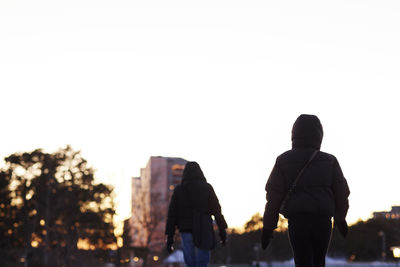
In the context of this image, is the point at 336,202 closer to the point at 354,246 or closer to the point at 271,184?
the point at 271,184

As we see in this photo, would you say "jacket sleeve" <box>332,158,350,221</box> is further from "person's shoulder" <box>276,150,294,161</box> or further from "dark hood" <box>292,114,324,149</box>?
"person's shoulder" <box>276,150,294,161</box>

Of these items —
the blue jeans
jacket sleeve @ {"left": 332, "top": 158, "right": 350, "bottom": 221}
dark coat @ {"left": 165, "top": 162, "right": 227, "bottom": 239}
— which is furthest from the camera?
dark coat @ {"left": 165, "top": 162, "right": 227, "bottom": 239}

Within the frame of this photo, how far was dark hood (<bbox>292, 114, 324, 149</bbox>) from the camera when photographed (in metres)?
6.11

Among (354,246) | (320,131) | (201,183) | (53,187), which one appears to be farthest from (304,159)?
(354,246)

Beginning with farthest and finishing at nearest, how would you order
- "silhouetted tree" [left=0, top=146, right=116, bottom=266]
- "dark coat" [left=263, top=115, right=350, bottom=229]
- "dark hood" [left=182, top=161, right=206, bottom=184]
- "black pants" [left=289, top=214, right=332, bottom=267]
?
"silhouetted tree" [left=0, top=146, right=116, bottom=266] → "dark hood" [left=182, top=161, right=206, bottom=184] → "dark coat" [left=263, top=115, right=350, bottom=229] → "black pants" [left=289, top=214, right=332, bottom=267]

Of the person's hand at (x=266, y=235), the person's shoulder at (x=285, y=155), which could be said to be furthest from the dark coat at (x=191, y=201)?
the person's shoulder at (x=285, y=155)

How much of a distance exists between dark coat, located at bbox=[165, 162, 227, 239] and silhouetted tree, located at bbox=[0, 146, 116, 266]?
4904cm

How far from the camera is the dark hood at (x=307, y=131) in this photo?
6.11 m

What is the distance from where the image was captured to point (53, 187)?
2452 inches

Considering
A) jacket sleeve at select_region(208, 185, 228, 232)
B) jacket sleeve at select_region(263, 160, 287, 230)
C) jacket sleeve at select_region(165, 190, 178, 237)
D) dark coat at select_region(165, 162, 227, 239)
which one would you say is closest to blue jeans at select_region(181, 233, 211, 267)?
dark coat at select_region(165, 162, 227, 239)

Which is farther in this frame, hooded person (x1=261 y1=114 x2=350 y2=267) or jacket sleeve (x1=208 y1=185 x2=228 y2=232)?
jacket sleeve (x1=208 y1=185 x2=228 y2=232)

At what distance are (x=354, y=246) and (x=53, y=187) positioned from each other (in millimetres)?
65410

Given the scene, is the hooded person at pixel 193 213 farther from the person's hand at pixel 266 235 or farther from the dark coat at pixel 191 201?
the person's hand at pixel 266 235

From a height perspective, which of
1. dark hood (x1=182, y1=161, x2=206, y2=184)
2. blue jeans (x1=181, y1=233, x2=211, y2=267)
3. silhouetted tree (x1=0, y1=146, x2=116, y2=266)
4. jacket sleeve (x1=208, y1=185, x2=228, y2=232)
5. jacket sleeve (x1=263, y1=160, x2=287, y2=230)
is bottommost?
blue jeans (x1=181, y1=233, x2=211, y2=267)
